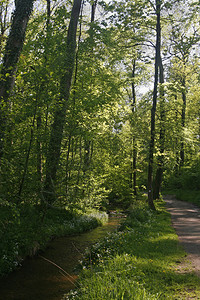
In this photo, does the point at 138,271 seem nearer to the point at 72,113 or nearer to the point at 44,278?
the point at 44,278

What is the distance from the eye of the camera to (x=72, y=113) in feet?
33.1

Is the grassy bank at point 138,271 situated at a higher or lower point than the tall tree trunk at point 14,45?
lower

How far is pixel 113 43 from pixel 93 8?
6.58m

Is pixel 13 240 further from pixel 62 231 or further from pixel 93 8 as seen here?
pixel 93 8

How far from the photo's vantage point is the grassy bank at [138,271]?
4043mm

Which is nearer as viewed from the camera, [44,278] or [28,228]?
[44,278]

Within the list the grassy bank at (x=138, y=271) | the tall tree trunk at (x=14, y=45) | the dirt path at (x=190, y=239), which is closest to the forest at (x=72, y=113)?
the tall tree trunk at (x=14, y=45)

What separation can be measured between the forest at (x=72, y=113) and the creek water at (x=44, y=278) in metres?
0.47

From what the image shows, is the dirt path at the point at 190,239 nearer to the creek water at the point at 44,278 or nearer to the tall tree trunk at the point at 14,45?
the creek water at the point at 44,278

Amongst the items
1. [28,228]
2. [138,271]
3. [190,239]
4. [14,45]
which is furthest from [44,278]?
[14,45]

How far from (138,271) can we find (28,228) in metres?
4.95

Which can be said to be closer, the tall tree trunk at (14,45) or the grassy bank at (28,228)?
the tall tree trunk at (14,45)

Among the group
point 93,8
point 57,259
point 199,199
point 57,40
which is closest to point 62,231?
point 57,259

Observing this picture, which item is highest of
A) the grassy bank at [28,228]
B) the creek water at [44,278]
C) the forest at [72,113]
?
the forest at [72,113]
